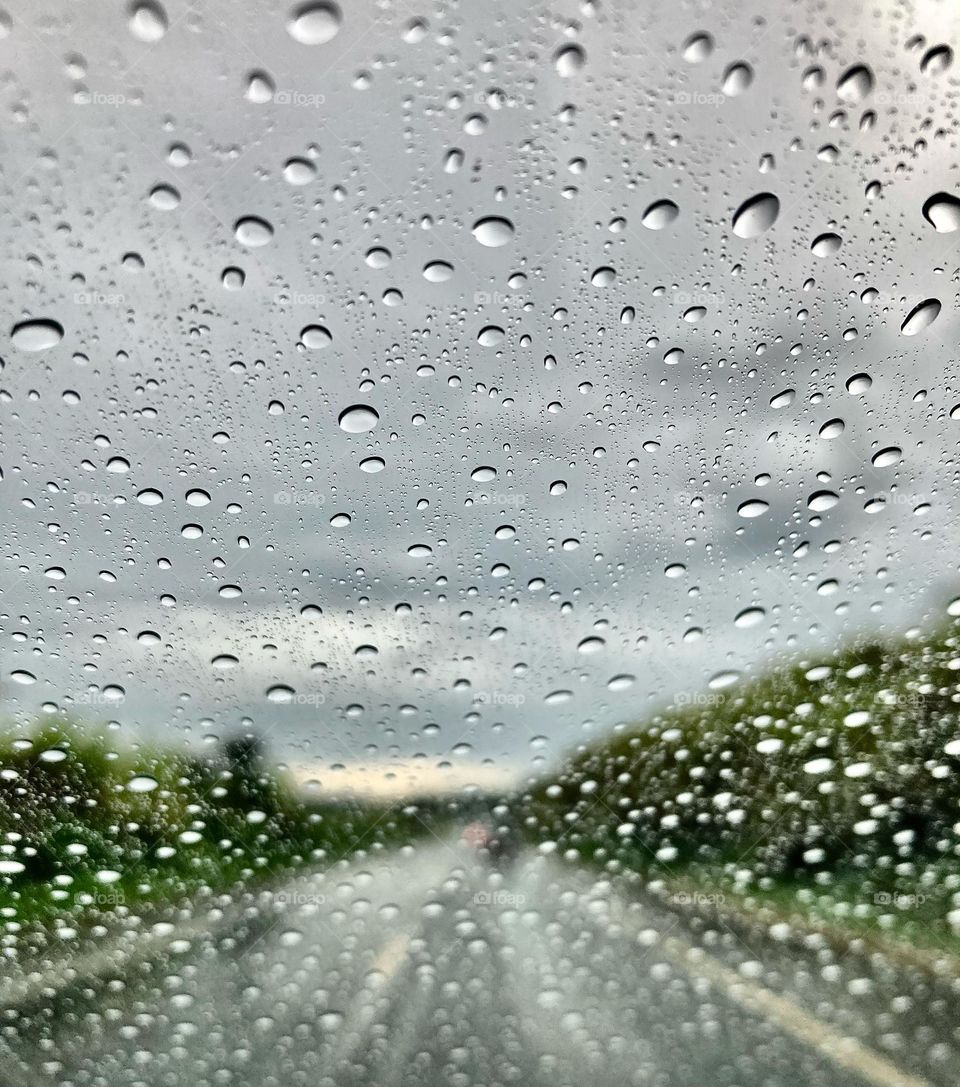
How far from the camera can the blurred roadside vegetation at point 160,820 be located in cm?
126

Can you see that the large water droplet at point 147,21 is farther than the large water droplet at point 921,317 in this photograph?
No

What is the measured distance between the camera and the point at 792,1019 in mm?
1295

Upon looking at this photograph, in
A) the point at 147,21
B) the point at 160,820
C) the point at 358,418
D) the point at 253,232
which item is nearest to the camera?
the point at 147,21

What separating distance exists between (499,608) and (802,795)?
75 centimetres

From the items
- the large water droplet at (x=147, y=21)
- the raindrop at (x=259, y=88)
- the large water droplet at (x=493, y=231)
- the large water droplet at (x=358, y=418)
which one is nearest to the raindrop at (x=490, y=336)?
the large water droplet at (x=493, y=231)

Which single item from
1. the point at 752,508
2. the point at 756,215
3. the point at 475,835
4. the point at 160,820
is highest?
the point at 756,215

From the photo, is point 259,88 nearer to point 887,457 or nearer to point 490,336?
point 490,336

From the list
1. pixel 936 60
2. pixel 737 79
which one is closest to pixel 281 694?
pixel 737 79

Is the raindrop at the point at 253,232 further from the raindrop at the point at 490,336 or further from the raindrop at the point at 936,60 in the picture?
the raindrop at the point at 936,60

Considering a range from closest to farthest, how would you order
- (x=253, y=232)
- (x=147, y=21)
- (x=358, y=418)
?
1. (x=147, y=21)
2. (x=253, y=232)
3. (x=358, y=418)

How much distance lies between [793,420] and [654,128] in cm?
57

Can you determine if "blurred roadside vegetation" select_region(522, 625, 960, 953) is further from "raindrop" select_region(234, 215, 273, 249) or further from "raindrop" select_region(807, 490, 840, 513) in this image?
"raindrop" select_region(234, 215, 273, 249)

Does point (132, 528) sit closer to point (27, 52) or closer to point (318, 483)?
point (318, 483)

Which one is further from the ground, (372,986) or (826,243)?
(826,243)
